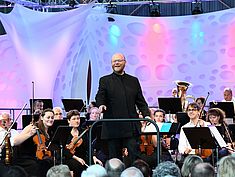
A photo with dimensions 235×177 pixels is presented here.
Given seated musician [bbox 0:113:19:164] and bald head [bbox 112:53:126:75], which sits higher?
bald head [bbox 112:53:126:75]

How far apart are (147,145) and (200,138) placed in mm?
1272

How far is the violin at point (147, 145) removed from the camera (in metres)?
8.99

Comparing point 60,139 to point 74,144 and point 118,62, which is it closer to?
point 74,144

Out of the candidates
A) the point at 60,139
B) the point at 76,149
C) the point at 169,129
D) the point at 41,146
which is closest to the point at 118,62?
the point at 60,139

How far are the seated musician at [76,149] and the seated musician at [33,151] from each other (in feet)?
1.21

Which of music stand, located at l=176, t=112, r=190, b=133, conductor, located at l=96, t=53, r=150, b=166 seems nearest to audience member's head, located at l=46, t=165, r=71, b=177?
conductor, located at l=96, t=53, r=150, b=166

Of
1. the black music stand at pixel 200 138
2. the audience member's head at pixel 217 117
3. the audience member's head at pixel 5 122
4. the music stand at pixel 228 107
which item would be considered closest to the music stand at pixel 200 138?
the black music stand at pixel 200 138

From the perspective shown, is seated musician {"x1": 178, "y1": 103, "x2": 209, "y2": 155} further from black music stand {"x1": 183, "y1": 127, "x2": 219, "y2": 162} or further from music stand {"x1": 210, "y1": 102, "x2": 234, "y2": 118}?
music stand {"x1": 210, "y1": 102, "x2": 234, "y2": 118}

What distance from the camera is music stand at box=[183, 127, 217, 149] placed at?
7906 millimetres

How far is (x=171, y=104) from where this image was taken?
37.3ft

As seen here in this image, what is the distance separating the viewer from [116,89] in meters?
7.23

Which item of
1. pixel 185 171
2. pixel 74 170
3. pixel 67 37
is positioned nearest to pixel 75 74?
pixel 67 37

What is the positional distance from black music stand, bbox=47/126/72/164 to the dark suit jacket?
101cm

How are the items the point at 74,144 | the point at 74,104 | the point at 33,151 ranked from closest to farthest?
the point at 33,151 → the point at 74,144 → the point at 74,104
